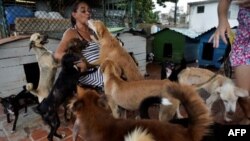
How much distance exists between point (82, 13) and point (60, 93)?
1.21 meters

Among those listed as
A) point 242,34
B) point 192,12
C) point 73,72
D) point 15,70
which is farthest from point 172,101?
point 192,12

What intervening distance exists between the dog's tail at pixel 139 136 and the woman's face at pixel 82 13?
6.36ft

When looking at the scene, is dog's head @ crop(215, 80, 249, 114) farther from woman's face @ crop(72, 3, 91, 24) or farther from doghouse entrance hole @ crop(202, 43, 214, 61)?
doghouse entrance hole @ crop(202, 43, 214, 61)

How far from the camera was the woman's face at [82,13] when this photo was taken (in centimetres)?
288

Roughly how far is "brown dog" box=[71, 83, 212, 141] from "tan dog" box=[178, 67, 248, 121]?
86cm

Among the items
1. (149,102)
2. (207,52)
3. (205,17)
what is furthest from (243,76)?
(205,17)

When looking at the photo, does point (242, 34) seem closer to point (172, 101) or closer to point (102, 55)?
point (172, 101)

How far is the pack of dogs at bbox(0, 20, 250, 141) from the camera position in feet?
4.54

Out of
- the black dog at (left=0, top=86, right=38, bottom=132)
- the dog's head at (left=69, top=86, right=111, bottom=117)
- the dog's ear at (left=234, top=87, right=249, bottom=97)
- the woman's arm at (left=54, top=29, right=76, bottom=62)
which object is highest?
the woman's arm at (left=54, top=29, right=76, bottom=62)

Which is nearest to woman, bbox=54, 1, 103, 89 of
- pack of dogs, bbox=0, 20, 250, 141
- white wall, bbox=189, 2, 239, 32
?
pack of dogs, bbox=0, 20, 250, 141

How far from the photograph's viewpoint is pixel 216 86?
99.0 inches

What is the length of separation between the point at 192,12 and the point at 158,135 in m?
13.4

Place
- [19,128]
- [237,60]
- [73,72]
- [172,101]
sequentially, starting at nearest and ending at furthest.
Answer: [237,60] → [172,101] → [73,72] → [19,128]

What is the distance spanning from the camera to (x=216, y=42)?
5.39 ft
